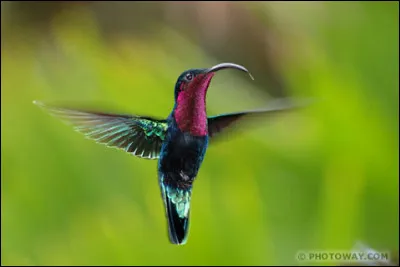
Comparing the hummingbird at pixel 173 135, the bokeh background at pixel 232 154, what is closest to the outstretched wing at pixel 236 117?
the hummingbird at pixel 173 135

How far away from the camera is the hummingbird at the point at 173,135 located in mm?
172

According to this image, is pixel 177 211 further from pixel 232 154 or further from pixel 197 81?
pixel 232 154

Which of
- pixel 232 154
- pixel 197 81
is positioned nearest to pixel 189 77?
pixel 197 81

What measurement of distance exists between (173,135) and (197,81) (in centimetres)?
2

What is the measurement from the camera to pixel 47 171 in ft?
2.97

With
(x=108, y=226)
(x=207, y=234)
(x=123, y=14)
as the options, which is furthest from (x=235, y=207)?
(x=123, y=14)

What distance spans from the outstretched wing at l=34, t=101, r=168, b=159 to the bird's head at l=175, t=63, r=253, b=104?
22 millimetres

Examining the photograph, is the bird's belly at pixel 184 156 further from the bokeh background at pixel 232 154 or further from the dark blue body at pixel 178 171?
the bokeh background at pixel 232 154

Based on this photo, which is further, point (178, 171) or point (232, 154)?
point (232, 154)

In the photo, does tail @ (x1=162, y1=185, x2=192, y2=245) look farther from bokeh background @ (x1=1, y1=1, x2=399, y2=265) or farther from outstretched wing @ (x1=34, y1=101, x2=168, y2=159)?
bokeh background @ (x1=1, y1=1, x2=399, y2=265)

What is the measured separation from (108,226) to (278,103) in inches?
21.1

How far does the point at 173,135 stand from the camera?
7.3 inches

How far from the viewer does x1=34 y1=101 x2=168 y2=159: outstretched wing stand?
0.61 feet

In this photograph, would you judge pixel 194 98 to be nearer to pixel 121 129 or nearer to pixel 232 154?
pixel 121 129
